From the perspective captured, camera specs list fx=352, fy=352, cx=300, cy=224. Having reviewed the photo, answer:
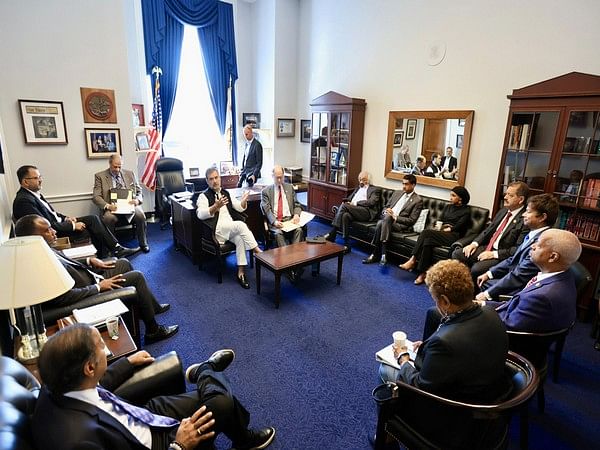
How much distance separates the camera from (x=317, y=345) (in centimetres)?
291

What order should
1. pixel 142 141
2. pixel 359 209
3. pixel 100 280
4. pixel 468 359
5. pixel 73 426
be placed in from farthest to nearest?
pixel 142 141, pixel 359 209, pixel 100 280, pixel 468 359, pixel 73 426

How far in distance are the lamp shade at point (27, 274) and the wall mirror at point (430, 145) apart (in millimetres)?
4371

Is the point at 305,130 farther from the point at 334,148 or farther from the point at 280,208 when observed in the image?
the point at 280,208

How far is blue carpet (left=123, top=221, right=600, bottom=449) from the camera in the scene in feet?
7.04

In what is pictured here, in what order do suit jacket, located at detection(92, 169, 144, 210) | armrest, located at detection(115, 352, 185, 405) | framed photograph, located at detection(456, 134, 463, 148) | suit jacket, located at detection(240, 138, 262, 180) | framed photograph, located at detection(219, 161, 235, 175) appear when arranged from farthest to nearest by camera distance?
framed photograph, located at detection(219, 161, 235, 175) < suit jacket, located at detection(240, 138, 262, 180) < suit jacket, located at detection(92, 169, 144, 210) < framed photograph, located at detection(456, 134, 463, 148) < armrest, located at detection(115, 352, 185, 405)

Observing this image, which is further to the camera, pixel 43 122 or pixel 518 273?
pixel 43 122

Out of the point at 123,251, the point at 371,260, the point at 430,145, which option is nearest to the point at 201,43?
the point at 123,251

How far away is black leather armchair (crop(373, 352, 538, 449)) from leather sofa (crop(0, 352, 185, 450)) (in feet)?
3.41

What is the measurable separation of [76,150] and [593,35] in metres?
5.81

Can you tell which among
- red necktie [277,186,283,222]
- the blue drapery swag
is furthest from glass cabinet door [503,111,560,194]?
the blue drapery swag

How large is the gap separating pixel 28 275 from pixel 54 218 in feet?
9.13

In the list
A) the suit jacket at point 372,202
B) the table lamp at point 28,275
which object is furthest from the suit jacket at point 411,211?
the table lamp at point 28,275

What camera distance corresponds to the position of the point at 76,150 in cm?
455

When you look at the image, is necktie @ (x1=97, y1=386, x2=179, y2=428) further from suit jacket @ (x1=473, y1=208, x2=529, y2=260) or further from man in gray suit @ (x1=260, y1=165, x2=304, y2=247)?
suit jacket @ (x1=473, y1=208, x2=529, y2=260)
